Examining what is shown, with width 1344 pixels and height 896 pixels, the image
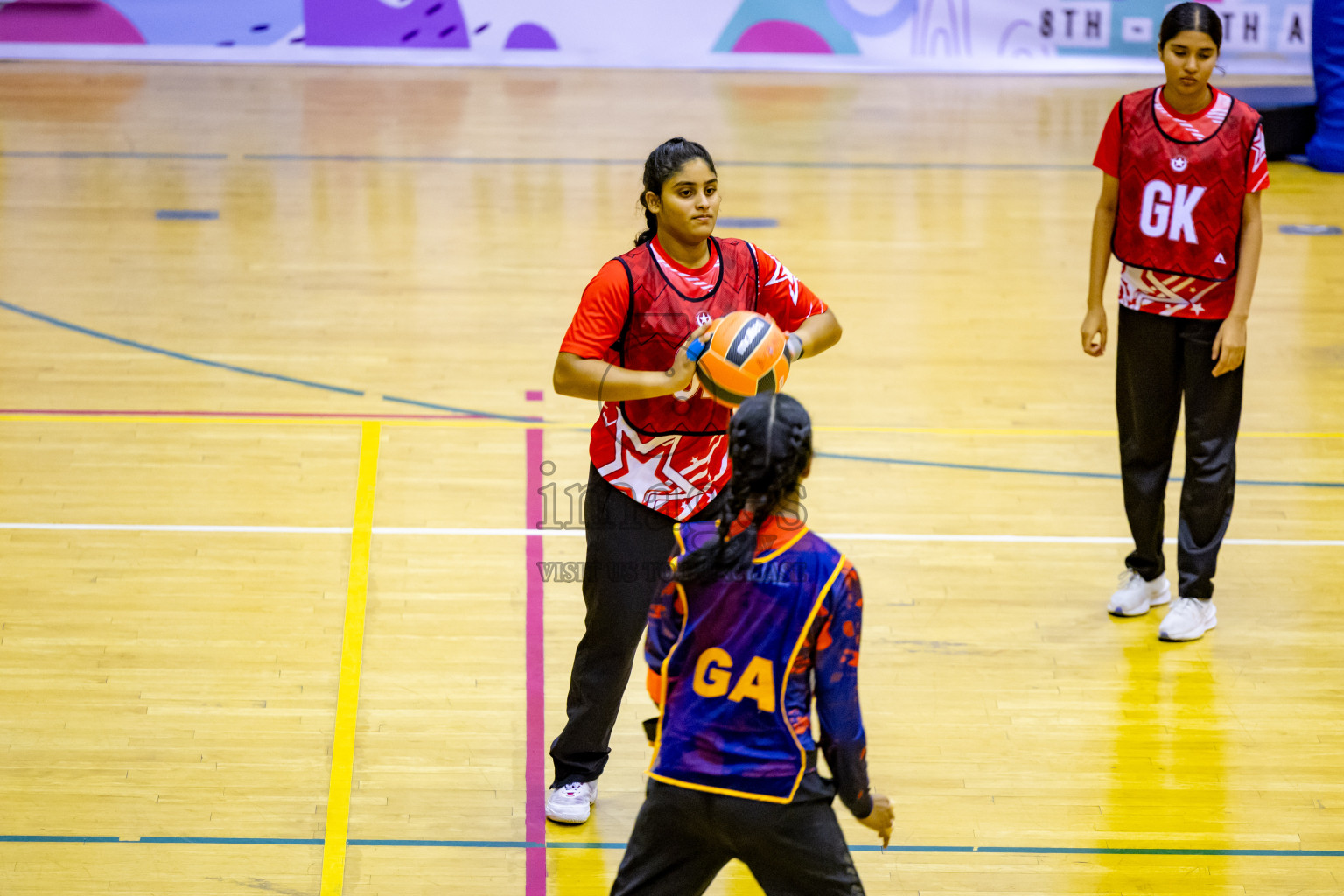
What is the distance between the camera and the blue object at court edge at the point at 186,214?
9.13m

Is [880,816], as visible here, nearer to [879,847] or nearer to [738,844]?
[738,844]

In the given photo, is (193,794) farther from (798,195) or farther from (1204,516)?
(798,195)

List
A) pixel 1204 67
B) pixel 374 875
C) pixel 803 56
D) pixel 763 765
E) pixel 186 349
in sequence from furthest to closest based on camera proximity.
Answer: pixel 803 56 → pixel 186 349 → pixel 1204 67 → pixel 374 875 → pixel 763 765

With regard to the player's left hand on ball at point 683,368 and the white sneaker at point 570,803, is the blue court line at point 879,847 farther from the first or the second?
the player's left hand on ball at point 683,368

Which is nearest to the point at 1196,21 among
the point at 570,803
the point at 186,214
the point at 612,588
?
the point at 612,588

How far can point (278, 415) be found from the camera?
255 inches

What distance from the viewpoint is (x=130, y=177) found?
9.84 meters

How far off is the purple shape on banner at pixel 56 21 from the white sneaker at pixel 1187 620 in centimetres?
1136

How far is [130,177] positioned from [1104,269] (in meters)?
7.40

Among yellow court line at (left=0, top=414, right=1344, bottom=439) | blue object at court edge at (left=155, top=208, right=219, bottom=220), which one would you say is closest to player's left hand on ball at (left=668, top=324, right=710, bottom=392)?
yellow court line at (left=0, top=414, right=1344, bottom=439)

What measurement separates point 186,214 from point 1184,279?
6754 millimetres

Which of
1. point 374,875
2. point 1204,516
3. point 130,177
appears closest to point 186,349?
point 130,177

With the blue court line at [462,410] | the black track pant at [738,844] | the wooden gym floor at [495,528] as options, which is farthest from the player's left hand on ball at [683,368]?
the blue court line at [462,410]

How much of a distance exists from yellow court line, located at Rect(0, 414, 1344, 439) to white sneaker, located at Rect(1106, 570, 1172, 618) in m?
1.45
